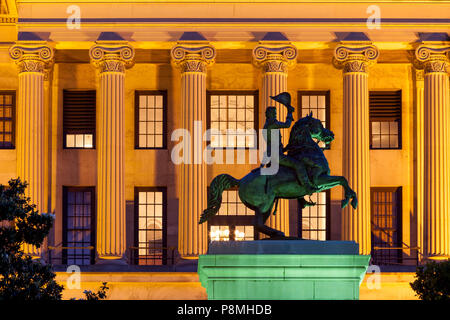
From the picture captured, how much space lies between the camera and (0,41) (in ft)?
147

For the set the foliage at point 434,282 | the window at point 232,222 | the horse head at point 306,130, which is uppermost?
the horse head at point 306,130

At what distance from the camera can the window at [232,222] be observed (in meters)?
45.4

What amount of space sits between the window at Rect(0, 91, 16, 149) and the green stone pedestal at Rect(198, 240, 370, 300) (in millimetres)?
30058

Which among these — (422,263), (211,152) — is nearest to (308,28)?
(211,152)

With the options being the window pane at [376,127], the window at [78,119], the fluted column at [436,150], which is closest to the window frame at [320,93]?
the window pane at [376,127]

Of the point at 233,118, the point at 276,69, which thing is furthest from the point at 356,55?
the point at 233,118

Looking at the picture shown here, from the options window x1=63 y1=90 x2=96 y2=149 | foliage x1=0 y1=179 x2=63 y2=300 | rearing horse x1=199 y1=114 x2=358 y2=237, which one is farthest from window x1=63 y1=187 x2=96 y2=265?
rearing horse x1=199 y1=114 x2=358 y2=237

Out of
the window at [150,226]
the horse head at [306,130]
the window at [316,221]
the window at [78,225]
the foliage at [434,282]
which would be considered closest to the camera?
the horse head at [306,130]

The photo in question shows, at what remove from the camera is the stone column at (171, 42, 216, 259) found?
41.6 meters

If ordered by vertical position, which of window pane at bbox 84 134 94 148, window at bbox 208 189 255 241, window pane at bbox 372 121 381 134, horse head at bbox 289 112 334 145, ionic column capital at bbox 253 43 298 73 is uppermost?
ionic column capital at bbox 253 43 298 73

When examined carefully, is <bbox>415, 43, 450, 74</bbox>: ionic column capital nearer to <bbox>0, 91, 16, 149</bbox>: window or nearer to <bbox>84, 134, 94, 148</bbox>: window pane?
<bbox>84, 134, 94, 148</bbox>: window pane

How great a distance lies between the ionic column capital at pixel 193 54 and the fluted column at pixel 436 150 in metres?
9.41

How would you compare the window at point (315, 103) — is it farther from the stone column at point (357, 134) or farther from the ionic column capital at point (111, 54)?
the ionic column capital at point (111, 54)
